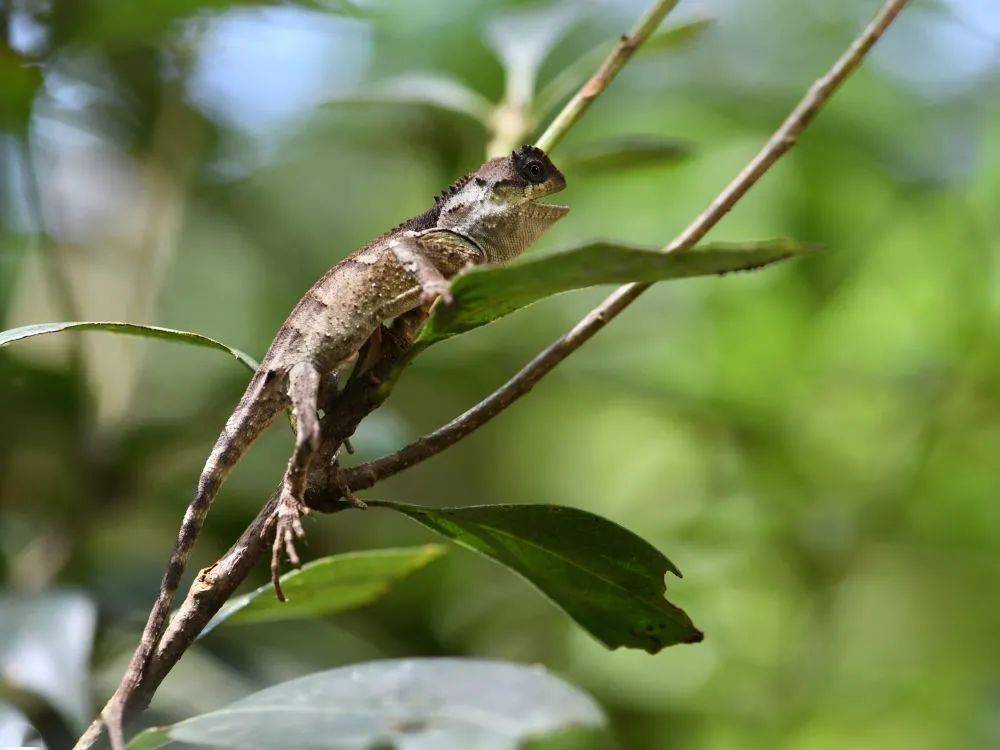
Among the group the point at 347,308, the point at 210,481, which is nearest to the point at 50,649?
the point at 210,481

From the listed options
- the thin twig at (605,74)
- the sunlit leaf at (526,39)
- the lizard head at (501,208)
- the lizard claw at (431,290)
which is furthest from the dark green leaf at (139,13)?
the thin twig at (605,74)

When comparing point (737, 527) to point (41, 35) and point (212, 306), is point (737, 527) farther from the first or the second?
point (212, 306)

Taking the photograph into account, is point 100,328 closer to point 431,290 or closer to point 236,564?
point 236,564

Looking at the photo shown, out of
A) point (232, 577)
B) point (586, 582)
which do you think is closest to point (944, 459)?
point (586, 582)

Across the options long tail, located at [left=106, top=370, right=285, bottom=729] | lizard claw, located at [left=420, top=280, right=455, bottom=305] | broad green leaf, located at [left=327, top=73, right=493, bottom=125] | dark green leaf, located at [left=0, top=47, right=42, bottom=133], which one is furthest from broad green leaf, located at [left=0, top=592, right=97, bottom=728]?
broad green leaf, located at [left=327, top=73, right=493, bottom=125]

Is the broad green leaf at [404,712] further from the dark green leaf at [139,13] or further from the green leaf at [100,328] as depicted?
the dark green leaf at [139,13]

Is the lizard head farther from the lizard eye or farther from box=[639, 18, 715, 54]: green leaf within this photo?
box=[639, 18, 715, 54]: green leaf

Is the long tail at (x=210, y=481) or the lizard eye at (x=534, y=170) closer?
the long tail at (x=210, y=481)
